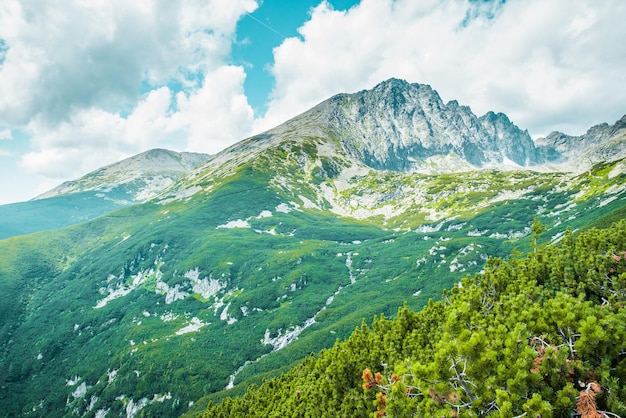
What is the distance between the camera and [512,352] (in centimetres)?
1219

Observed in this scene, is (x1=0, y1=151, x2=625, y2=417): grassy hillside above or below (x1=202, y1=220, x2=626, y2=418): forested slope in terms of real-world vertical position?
below

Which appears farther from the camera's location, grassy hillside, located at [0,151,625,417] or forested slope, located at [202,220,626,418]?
grassy hillside, located at [0,151,625,417]

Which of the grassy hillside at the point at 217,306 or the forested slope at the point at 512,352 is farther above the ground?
the forested slope at the point at 512,352

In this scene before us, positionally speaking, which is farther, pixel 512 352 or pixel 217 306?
pixel 217 306

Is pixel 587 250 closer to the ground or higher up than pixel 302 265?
higher up

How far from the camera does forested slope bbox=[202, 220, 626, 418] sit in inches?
437

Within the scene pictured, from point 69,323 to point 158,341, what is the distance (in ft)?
209

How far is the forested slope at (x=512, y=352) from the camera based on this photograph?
11094mm

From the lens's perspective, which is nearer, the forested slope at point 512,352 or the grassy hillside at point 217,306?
the forested slope at point 512,352

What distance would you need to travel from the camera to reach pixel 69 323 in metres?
159

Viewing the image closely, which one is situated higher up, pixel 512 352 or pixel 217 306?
pixel 512 352

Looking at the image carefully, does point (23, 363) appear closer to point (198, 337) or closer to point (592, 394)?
point (198, 337)

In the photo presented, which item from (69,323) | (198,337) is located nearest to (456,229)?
(198,337)

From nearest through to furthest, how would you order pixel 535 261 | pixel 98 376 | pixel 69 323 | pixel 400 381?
pixel 400 381
pixel 535 261
pixel 98 376
pixel 69 323
